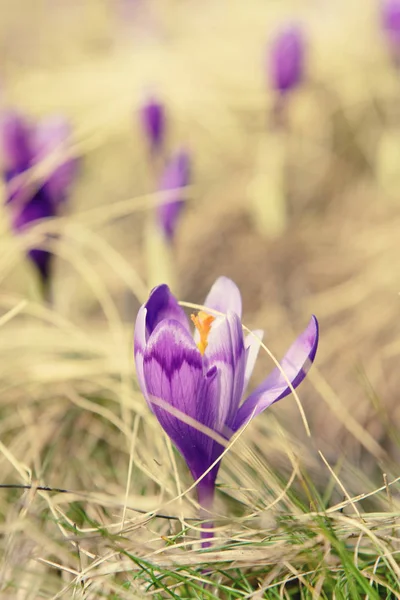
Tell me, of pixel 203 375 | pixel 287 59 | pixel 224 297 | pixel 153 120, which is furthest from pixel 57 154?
pixel 203 375

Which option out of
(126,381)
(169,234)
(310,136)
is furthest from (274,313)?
(310,136)

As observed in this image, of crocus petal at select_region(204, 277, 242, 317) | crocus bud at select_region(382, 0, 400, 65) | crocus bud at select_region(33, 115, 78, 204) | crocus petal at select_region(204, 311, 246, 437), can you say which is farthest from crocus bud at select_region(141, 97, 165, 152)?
crocus petal at select_region(204, 311, 246, 437)

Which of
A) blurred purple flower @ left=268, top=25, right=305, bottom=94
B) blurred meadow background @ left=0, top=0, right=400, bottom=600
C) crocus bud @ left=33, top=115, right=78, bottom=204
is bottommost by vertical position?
blurred meadow background @ left=0, top=0, right=400, bottom=600

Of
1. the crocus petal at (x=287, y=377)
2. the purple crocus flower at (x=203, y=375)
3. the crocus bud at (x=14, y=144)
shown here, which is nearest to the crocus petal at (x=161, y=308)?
the purple crocus flower at (x=203, y=375)

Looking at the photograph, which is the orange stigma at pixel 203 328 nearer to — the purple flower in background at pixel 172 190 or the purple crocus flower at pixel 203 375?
the purple crocus flower at pixel 203 375

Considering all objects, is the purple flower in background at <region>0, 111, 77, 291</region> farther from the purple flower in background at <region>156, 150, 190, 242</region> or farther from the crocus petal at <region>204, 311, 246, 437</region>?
the crocus petal at <region>204, 311, 246, 437</region>

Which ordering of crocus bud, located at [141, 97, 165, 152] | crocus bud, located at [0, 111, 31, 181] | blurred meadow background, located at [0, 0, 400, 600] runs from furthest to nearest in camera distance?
crocus bud, located at [141, 97, 165, 152] < crocus bud, located at [0, 111, 31, 181] < blurred meadow background, located at [0, 0, 400, 600]

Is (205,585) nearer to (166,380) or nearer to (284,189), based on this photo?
(166,380)
